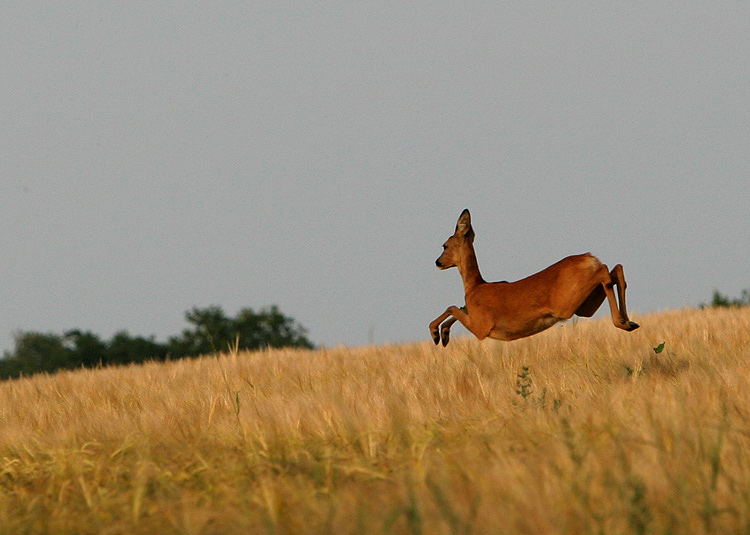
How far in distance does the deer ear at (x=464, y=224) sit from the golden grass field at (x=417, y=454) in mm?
1961

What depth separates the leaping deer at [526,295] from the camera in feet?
30.2

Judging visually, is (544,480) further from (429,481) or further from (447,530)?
(447,530)

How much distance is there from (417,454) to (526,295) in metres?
4.93

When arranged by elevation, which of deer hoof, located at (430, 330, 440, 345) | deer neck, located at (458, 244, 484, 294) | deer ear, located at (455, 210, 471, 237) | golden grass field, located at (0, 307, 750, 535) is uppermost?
deer ear, located at (455, 210, 471, 237)

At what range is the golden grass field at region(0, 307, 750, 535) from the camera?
145 inches

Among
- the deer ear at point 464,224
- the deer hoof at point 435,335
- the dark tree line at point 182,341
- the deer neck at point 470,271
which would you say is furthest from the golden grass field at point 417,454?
Result: the dark tree line at point 182,341

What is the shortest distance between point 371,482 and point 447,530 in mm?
1396

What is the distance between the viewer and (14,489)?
225 inches

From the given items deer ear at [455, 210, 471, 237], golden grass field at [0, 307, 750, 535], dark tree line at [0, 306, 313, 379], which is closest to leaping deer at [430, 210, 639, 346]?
deer ear at [455, 210, 471, 237]

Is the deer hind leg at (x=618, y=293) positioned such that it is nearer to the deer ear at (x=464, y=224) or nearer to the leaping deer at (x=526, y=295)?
the leaping deer at (x=526, y=295)

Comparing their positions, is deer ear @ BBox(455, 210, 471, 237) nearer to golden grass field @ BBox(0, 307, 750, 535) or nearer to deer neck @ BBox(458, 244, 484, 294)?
deer neck @ BBox(458, 244, 484, 294)

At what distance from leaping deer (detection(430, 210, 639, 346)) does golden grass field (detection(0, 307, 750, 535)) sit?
1.49 feet

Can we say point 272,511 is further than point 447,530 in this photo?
Yes

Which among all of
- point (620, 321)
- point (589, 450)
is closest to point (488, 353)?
point (620, 321)
